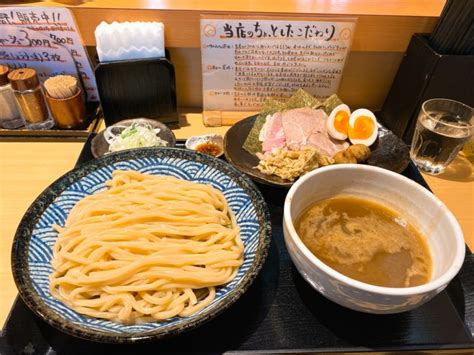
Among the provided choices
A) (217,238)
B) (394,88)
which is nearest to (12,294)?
(217,238)

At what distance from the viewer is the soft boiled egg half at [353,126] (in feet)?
5.90

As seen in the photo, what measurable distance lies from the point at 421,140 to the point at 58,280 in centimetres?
169

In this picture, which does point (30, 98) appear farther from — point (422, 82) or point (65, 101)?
point (422, 82)

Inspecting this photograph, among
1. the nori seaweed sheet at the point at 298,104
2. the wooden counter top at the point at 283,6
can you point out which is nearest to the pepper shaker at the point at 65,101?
the wooden counter top at the point at 283,6

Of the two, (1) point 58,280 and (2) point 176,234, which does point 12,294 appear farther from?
(2) point 176,234

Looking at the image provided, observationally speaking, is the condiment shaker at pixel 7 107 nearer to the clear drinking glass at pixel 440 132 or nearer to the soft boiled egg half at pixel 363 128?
the soft boiled egg half at pixel 363 128

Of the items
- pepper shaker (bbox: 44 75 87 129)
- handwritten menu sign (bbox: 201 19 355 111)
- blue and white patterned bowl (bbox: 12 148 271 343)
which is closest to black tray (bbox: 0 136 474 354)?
blue and white patterned bowl (bbox: 12 148 271 343)

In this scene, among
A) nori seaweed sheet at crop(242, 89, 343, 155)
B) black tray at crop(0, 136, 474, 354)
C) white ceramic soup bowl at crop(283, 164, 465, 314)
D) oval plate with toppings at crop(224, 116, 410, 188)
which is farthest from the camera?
nori seaweed sheet at crop(242, 89, 343, 155)

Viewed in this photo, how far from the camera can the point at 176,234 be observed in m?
1.27

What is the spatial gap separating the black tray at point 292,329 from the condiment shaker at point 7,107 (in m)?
1.10

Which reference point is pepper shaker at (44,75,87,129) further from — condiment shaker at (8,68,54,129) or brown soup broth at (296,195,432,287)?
brown soup broth at (296,195,432,287)

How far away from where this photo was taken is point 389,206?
1.28 m

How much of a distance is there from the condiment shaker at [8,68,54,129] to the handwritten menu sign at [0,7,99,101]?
138 mm

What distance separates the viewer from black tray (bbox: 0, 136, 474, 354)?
1.04 meters
